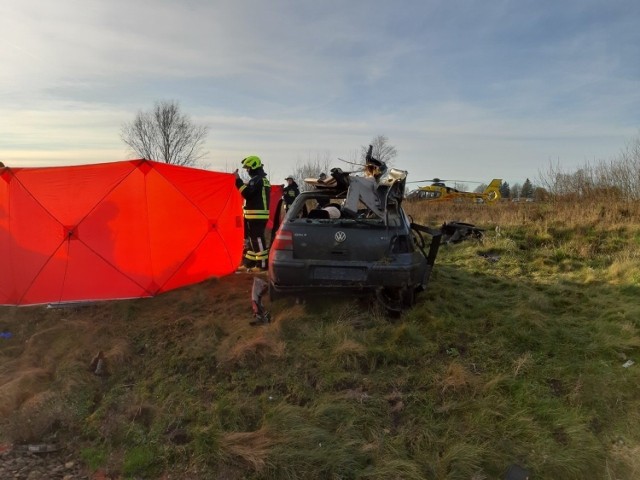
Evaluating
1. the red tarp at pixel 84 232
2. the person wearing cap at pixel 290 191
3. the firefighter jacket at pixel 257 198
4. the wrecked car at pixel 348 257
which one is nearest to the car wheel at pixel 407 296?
the wrecked car at pixel 348 257

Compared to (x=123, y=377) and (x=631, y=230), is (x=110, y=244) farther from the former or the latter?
(x=631, y=230)

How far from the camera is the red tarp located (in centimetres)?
587

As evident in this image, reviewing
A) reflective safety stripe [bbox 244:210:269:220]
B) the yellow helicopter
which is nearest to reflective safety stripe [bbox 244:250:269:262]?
reflective safety stripe [bbox 244:210:269:220]

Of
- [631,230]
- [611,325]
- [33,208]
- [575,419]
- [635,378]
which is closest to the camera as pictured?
[575,419]

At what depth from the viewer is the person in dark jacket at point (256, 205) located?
7.50 metres

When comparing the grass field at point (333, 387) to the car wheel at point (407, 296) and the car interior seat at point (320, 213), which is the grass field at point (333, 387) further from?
the car interior seat at point (320, 213)

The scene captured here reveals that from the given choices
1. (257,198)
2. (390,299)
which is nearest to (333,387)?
(390,299)

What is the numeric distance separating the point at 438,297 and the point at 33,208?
542 cm

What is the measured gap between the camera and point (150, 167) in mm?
6238

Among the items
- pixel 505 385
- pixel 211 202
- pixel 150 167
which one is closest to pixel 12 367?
pixel 150 167

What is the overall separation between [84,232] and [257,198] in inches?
106

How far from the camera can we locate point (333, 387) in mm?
3682

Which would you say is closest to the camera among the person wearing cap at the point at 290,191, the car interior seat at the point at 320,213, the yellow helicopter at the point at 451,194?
the car interior seat at the point at 320,213

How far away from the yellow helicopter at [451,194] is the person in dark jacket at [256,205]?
85.0 ft
